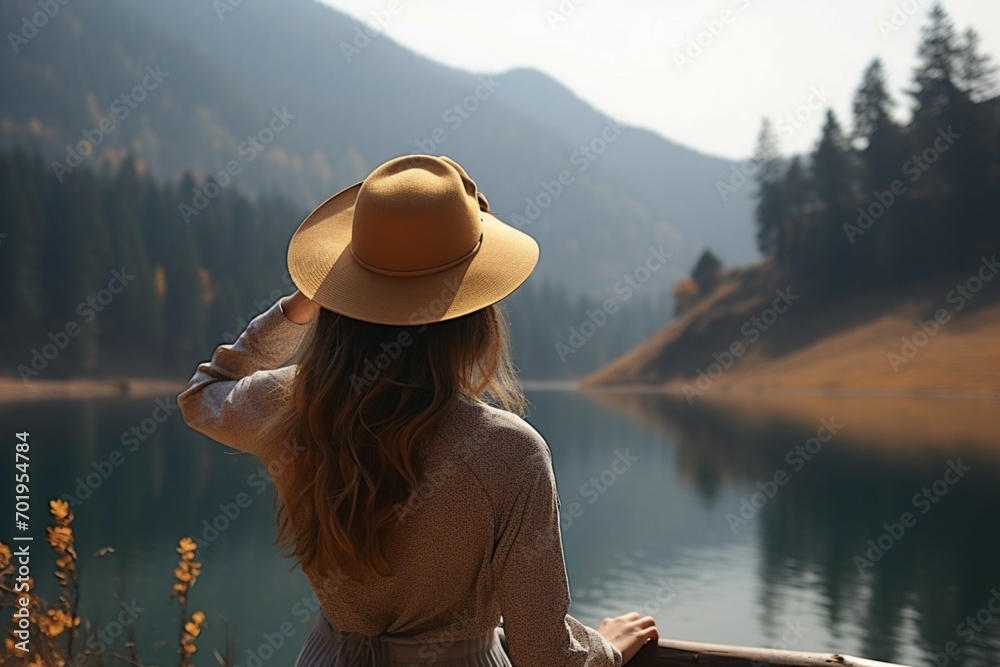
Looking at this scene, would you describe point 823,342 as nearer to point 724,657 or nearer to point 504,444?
point 724,657

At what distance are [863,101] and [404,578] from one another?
41704 mm

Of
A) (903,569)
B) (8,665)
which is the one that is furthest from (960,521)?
(8,665)

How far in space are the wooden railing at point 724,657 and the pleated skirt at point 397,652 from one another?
0.31 meters

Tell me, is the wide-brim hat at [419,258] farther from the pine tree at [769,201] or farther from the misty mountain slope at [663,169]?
the misty mountain slope at [663,169]

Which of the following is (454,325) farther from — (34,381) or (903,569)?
(34,381)

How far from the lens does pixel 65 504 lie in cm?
273

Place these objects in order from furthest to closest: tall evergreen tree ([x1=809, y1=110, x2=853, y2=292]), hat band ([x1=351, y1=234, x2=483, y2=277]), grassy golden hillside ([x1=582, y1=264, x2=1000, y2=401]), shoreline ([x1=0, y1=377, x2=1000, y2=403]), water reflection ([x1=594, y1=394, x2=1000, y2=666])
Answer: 1. tall evergreen tree ([x1=809, y1=110, x2=853, y2=292])
2. grassy golden hillside ([x1=582, y1=264, x2=1000, y2=401])
3. shoreline ([x1=0, y1=377, x2=1000, y2=403])
4. water reflection ([x1=594, y1=394, x2=1000, y2=666])
5. hat band ([x1=351, y1=234, x2=483, y2=277])

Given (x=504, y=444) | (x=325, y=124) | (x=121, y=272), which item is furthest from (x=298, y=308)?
(x=325, y=124)

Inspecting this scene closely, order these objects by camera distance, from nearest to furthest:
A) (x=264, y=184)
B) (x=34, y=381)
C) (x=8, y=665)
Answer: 1. (x=8, y=665)
2. (x=34, y=381)
3. (x=264, y=184)

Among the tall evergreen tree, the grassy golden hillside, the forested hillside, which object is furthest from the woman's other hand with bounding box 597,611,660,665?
the tall evergreen tree

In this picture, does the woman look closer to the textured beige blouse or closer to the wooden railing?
the textured beige blouse

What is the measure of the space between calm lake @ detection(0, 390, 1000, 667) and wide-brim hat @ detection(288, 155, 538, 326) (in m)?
2.13

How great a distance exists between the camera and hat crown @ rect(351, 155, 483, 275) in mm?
1335

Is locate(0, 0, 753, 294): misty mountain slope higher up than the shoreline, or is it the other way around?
locate(0, 0, 753, 294): misty mountain slope
